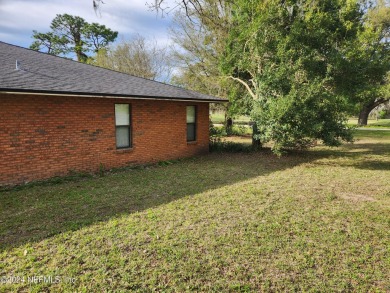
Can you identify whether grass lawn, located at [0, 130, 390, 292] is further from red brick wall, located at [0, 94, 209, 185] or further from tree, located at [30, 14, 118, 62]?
tree, located at [30, 14, 118, 62]

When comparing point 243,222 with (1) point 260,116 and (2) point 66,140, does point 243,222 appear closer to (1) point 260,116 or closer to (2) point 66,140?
(2) point 66,140

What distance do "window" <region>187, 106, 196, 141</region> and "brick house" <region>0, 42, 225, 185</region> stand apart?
0.14m

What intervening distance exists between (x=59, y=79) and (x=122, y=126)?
2.42 m

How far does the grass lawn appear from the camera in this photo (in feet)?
10.2

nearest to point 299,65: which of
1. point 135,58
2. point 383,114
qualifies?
point 135,58

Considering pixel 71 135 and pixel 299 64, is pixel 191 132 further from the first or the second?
pixel 71 135

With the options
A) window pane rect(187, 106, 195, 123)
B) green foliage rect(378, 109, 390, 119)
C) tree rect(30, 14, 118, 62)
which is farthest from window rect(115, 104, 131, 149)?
green foliage rect(378, 109, 390, 119)

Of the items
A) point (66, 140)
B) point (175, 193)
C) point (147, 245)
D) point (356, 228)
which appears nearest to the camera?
point (147, 245)

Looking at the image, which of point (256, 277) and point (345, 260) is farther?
point (345, 260)

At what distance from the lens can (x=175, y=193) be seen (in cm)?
645

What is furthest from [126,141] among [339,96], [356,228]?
[339,96]

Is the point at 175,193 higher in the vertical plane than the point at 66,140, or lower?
lower

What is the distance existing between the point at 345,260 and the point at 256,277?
53.2 inches

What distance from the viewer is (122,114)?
907 centimetres
